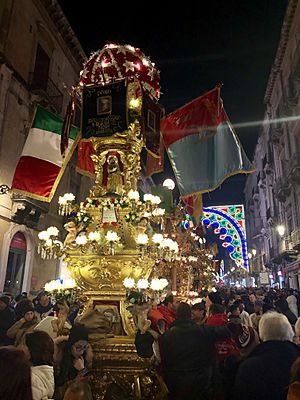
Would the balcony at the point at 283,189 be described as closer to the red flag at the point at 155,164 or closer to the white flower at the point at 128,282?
the red flag at the point at 155,164

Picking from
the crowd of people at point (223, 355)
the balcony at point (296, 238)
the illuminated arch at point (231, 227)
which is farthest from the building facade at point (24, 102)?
the illuminated arch at point (231, 227)

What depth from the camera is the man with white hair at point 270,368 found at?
275 centimetres

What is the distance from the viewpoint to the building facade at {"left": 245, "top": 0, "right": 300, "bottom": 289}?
23.4 m

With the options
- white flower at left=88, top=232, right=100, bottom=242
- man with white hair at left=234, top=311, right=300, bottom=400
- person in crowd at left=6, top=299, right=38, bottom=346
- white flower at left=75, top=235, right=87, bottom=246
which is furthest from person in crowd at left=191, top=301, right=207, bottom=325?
man with white hair at left=234, top=311, right=300, bottom=400

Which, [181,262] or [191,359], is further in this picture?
[181,262]

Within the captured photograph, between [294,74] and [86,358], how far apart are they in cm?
2193

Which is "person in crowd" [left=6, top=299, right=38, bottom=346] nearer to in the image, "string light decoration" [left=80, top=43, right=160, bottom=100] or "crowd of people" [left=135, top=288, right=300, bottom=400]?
"crowd of people" [left=135, top=288, right=300, bottom=400]

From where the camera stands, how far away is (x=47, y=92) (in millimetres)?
16531

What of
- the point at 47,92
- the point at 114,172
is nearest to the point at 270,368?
the point at 114,172

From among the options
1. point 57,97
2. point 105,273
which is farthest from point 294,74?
point 105,273

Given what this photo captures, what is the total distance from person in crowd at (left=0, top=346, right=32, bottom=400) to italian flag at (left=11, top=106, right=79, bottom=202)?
19.1 ft

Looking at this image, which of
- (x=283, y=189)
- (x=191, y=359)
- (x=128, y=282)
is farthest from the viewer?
(x=283, y=189)

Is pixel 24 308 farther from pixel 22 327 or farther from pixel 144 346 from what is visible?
pixel 144 346

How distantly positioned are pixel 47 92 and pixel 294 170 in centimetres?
1623
